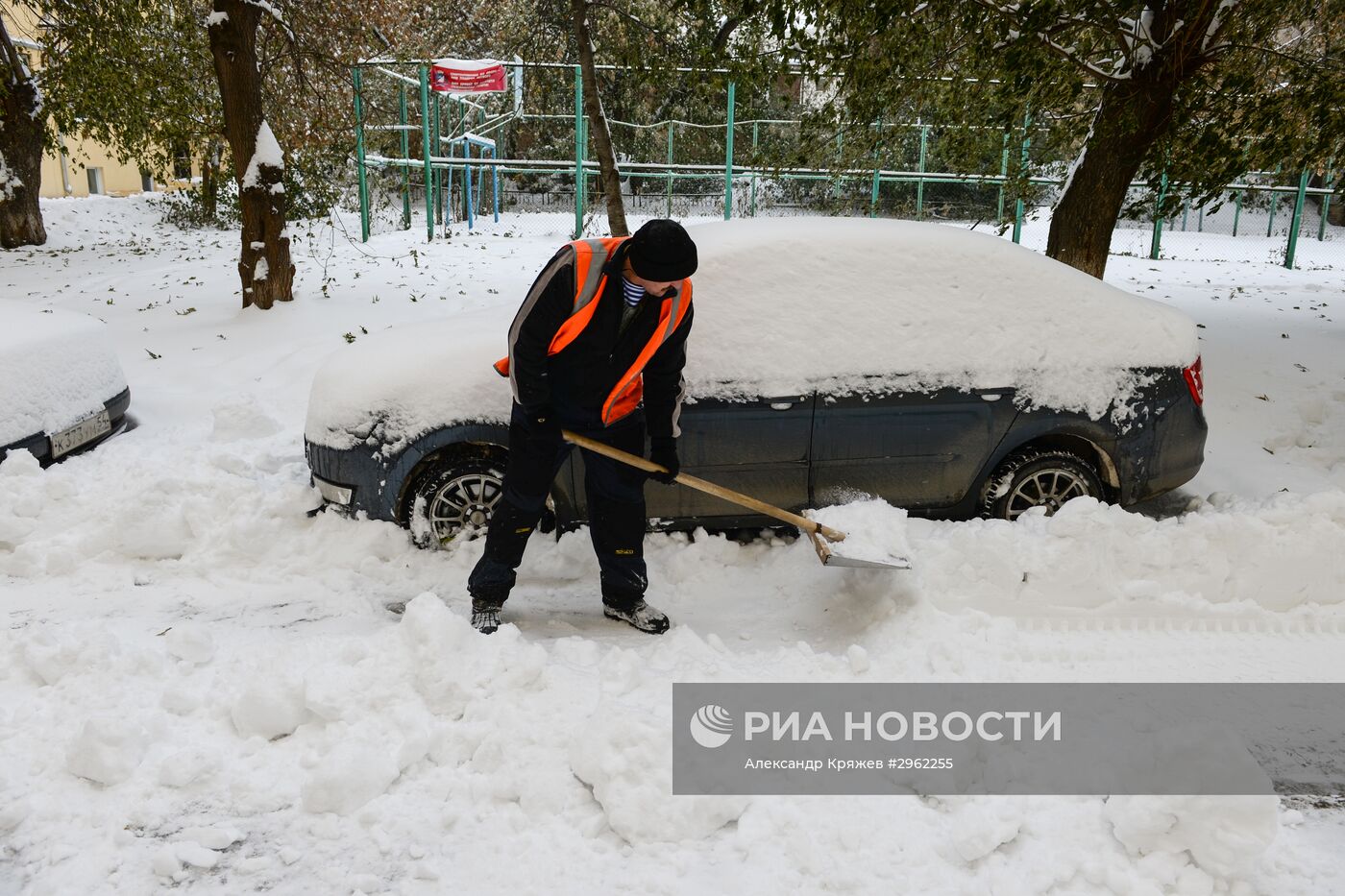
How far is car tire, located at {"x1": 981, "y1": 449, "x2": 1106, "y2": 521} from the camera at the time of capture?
4152 mm

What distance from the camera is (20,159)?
46.2ft

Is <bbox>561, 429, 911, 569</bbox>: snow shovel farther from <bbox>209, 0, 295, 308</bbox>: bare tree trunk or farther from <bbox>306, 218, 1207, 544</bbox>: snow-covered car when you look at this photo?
<bbox>209, 0, 295, 308</bbox>: bare tree trunk

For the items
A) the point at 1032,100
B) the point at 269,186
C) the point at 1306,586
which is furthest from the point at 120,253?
the point at 1306,586

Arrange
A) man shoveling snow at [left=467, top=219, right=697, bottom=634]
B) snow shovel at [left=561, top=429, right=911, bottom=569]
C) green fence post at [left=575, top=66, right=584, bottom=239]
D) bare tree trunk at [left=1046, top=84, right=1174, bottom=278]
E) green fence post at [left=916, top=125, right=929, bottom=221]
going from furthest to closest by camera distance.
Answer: green fence post at [left=916, top=125, right=929, bottom=221] < green fence post at [left=575, top=66, right=584, bottom=239] < bare tree trunk at [left=1046, top=84, right=1174, bottom=278] < snow shovel at [left=561, top=429, right=911, bottom=569] < man shoveling snow at [left=467, top=219, right=697, bottom=634]

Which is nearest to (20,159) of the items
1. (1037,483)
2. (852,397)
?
(852,397)

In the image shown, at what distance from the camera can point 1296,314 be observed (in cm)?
877

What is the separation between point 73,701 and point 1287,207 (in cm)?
2209

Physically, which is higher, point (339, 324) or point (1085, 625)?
point (339, 324)

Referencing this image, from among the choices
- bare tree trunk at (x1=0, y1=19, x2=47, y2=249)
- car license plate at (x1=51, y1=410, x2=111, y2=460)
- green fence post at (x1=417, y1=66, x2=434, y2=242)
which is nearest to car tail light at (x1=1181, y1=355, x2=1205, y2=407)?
car license plate at (x1=51, y1=410, x2=111, y2=460)

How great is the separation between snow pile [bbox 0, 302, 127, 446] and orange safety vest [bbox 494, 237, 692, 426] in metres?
3.16

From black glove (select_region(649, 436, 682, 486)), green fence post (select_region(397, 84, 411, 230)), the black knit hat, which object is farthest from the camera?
green fence post (select_region(397, 84, 411, 230))

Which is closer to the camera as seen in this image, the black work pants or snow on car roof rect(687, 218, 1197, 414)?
the black work pants

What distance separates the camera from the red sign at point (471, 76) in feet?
42.2

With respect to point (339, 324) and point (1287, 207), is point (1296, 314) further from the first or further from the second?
point (1287, 207)
